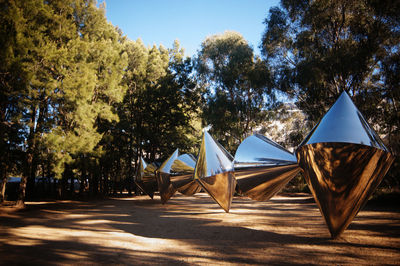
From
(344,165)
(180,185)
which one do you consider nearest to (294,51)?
(180,185)

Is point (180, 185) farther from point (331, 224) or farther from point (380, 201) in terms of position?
point (380, 201)

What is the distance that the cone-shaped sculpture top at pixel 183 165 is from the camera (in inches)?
528

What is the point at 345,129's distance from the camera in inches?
180

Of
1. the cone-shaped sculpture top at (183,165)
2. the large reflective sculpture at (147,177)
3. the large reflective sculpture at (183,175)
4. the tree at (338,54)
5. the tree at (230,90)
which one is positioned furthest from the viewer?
the tree at (230,90)

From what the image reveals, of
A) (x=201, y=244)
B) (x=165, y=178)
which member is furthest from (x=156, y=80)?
(x=201, y=244)

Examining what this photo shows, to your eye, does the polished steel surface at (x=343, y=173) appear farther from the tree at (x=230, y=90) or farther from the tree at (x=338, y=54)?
the tree at (x=230, y=90)

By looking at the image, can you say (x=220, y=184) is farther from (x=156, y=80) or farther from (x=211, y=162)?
(x=156, y=80)

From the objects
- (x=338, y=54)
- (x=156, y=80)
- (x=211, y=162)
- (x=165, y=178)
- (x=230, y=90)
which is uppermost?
(x=156, y=80)

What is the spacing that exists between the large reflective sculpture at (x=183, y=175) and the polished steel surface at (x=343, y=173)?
858 cm

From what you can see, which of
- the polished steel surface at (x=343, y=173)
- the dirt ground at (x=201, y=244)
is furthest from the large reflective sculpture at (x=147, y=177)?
the polished steel surface at (x=343, y=173)

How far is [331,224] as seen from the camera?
5117mm

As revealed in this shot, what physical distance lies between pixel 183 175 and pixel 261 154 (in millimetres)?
7059

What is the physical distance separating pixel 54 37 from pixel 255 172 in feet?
47.1

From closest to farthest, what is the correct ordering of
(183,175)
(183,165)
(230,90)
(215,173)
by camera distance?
(215,173), (183,175), (183,165), (230,90)
